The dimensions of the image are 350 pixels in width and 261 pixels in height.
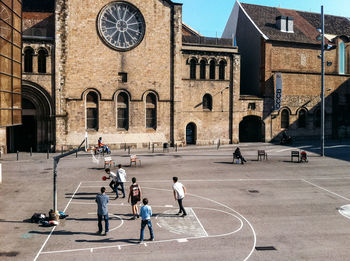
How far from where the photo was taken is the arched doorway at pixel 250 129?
145 feet

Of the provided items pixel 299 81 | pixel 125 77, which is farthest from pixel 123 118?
pixel 299 81

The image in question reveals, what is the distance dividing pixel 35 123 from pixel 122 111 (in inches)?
350

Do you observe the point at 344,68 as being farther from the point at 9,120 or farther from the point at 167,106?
the point at 9,120

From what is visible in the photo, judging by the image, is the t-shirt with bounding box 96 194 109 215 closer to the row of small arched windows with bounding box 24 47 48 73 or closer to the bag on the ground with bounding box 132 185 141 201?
the bag on the ground with bounding box 132 185 141 201

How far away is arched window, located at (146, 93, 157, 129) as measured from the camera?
38.6m

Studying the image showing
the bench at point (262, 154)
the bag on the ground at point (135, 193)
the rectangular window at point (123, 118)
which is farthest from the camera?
the rectangular window at point (123, 118)

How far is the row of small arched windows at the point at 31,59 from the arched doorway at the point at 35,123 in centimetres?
162

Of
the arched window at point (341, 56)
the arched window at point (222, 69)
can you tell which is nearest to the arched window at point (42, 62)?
the arched window at point (222, 69)

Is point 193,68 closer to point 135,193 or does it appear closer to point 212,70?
point 212,70

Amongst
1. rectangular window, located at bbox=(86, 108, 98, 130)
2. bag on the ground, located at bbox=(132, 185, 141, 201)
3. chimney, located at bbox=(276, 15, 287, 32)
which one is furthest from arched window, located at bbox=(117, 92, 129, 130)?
bag on the ground, located at bbox=(132, 185, 141, 201)

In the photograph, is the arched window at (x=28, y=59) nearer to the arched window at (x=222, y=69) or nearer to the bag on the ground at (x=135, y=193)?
the arched window at (x=222, y=69)

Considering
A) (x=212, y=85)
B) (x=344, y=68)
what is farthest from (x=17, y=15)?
(x=344, y=68)

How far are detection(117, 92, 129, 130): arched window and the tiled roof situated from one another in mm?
19547

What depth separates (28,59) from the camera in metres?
34.8
